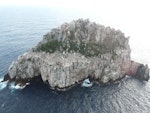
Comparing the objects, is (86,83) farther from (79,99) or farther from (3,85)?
(3,85)

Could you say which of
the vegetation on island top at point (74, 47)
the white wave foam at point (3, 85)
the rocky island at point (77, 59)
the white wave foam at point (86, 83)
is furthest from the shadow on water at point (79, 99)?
the vegetation on island top at point (74, 47)

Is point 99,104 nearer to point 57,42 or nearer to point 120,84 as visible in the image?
point 120,84

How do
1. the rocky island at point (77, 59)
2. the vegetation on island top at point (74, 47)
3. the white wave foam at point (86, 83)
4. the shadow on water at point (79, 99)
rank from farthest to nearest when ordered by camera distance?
the vegetation on island top at point (74, 47), the white wave foam at point (86, 83), the rocky island at point (77, 59), the shadow on water at point (79, 99)

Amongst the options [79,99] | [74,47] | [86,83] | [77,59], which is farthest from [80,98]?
[74,47]

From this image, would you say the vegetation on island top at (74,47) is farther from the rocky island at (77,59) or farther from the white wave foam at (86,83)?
the white wave foam at (86,83)

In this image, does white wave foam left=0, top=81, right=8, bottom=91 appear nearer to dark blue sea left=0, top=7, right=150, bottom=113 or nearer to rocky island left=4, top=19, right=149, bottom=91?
dark blue sea left=0, top=7, right=150, bottom=113
